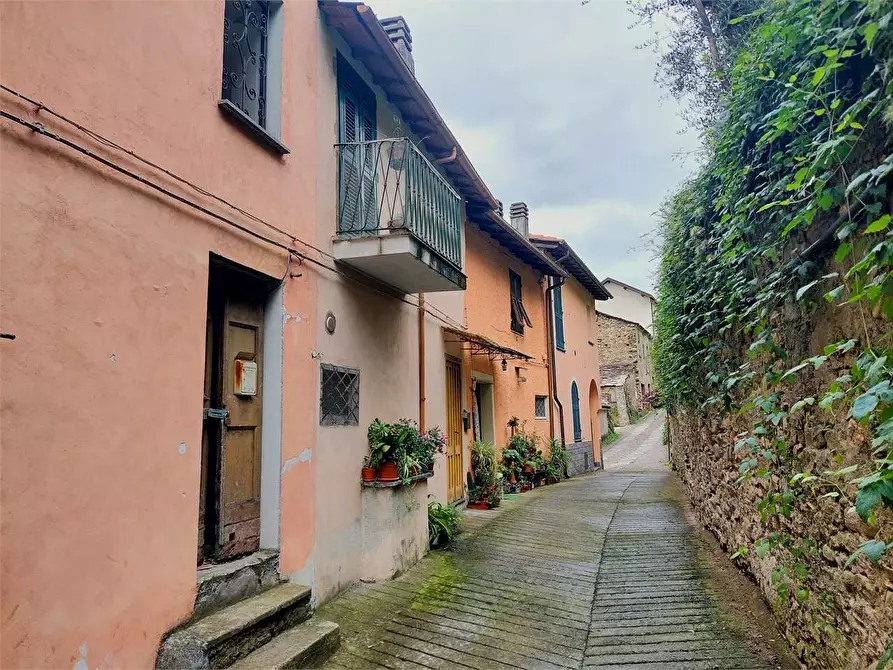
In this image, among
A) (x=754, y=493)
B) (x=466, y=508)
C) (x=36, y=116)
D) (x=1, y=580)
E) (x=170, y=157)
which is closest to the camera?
(x=1, y=580)

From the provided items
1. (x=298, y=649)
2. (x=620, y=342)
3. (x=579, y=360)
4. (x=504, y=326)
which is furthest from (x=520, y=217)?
(x=620, y=342)

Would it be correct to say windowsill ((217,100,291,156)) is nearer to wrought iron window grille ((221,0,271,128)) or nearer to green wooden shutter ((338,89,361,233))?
wrought iron window grille ((221,0,271,128))

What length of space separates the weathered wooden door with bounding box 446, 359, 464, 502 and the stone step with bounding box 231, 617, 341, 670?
463 centimetres

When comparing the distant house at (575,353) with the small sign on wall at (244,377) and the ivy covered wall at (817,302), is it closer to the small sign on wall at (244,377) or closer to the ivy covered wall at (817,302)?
the ivy covered wall at (817,302)

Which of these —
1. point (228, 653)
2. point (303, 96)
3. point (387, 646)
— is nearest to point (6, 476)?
point (228, 653)

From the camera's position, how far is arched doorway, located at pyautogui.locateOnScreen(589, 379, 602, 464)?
17188 mm

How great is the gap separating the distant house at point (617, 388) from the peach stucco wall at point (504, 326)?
15952 mm

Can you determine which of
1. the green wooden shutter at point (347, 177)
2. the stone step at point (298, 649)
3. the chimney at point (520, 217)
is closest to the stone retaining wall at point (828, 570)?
the stone step at point (298, 649)

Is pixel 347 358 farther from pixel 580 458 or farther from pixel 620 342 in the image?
pixel 620 342

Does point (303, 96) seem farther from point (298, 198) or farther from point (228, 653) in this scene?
point (228, 653)

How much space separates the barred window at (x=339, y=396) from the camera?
16.7 feet

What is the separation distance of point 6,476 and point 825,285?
4225 millimetres

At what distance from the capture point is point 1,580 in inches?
92.7

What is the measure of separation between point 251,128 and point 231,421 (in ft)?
→ 7.67
